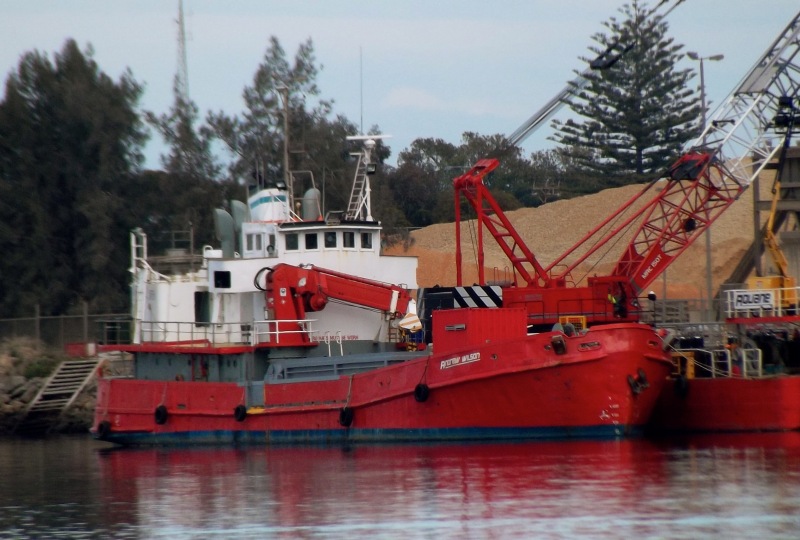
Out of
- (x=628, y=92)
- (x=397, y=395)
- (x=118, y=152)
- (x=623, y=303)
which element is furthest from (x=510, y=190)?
(x=397, y=395)

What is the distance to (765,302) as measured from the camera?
2688 cm

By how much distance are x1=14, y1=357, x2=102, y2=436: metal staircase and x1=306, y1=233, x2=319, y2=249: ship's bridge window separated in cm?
993

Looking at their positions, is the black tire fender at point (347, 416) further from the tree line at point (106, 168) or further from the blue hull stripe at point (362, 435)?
the tree line at point (106, 168)

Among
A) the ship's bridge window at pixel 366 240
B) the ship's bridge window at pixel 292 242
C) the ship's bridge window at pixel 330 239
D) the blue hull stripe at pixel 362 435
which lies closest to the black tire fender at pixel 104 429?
the blue hull stripe at pixel 362 435

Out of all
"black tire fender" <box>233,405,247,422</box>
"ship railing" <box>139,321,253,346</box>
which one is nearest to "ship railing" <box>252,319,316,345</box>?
"ship railing" <box>139,321,253,346</box>

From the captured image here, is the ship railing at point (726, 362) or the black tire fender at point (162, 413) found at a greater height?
Answer: the ship railing at point (726, 362)

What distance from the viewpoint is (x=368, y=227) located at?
2994 centimetres

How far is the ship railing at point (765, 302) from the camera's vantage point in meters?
26.8

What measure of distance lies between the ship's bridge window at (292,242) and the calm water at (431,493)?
16.7 ft

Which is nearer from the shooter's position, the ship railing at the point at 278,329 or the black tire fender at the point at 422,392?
the black tire fender at the point at 422,392

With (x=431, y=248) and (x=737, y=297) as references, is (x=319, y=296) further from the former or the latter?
(x=431, y=248)

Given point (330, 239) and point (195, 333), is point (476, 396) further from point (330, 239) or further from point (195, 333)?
point (195, 333)

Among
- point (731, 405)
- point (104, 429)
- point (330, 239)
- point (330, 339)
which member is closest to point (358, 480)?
point (330, 339)

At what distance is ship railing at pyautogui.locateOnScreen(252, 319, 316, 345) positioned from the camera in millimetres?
27922
